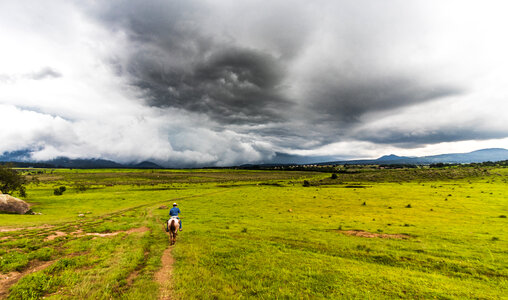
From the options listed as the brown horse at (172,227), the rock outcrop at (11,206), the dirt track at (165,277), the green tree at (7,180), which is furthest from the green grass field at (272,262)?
the green tree at (7,180)

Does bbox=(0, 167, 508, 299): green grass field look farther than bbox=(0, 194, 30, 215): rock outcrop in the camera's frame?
No

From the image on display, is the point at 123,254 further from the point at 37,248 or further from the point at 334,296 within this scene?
the point at 334,296

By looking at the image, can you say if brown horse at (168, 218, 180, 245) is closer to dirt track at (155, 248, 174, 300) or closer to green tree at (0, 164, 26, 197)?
dirt track at (155, 248, 174, 300)

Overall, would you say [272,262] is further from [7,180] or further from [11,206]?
[7,180]

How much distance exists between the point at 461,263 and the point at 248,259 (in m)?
15.2

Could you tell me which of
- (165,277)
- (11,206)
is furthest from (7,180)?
(165,277)

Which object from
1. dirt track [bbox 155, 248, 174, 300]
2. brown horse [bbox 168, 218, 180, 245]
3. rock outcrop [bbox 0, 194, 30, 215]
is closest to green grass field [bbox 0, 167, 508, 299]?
dirt track [bbox 155, 248, 174, 300]

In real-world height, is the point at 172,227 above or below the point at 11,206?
above

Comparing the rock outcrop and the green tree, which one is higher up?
the green tree

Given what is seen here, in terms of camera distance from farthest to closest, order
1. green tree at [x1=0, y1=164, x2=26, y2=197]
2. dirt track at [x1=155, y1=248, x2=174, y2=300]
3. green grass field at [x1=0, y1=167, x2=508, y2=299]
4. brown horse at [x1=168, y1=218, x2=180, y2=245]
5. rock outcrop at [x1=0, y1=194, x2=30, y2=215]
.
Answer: green tree at [x1=0, y1=164, x2=26, y2=197]
rock outcrop at [x1=0, y1=194, x2=30, y2=215]
brown horse at [x1=168, y1=218, x2=180, y2=245]
green grass field at [x1=0, y1=167, x2=508, y2=299]
dirt track at [x1=155, y1=248, x2=174, y2=300]

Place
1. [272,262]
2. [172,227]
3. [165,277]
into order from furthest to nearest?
[172,227]
[272,262]
[165,277]

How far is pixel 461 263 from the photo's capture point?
554 inches

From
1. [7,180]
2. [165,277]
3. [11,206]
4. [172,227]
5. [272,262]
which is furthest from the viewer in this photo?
[7,180]

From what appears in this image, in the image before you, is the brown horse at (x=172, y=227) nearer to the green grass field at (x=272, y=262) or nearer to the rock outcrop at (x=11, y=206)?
the green grass field at (x=272, y=262)
